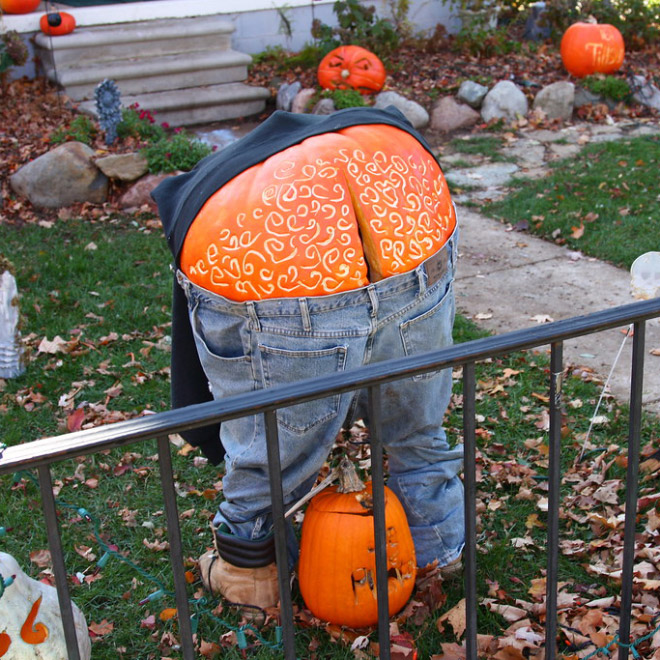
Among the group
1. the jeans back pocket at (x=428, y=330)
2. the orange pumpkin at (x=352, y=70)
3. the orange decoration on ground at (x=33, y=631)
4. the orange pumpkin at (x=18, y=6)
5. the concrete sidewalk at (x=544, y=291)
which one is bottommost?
the concrete sidewalk at (x=544, y=291)

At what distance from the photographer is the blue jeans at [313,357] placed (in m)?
2.60

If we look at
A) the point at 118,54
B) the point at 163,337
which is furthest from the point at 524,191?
the point at 118,54

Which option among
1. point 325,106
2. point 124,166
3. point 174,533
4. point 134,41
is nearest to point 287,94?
point 325,106

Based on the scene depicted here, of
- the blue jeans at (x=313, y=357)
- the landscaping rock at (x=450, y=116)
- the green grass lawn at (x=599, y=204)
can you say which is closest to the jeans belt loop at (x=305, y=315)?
the blue jeans at (x=313, y=357)

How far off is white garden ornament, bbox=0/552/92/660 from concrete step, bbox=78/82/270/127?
24.4ft

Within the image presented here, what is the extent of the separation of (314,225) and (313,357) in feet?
1.27

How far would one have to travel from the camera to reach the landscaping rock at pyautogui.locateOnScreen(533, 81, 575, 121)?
9.76 m

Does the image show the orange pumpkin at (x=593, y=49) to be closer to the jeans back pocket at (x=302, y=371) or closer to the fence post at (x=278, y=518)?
the jeans back pocket at (x=302, y=371)

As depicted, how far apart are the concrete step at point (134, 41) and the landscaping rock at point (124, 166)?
2.39 m

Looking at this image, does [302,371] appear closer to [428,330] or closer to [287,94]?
[428,330]

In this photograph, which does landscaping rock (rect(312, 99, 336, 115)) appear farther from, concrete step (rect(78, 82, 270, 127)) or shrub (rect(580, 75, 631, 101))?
shrub (rect(580, 75, 631, 101))

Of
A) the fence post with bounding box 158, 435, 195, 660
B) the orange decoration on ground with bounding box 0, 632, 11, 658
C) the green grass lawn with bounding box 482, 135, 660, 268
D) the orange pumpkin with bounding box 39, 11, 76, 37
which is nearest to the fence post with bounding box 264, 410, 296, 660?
the fence post with bounding box 158, 435, 195, 660

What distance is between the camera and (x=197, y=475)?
13.7 feet

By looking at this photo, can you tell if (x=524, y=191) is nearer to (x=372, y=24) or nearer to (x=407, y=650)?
(x=372, y=24)
